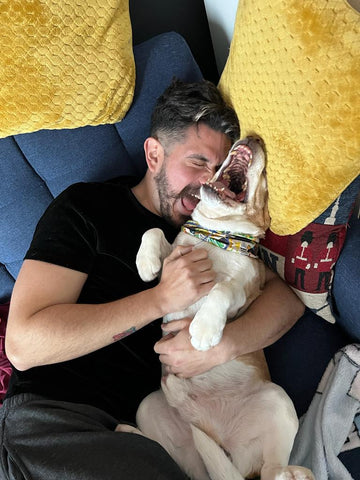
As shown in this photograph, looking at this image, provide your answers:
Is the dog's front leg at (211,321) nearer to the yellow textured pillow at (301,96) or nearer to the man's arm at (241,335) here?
the man's arm at (241,335)

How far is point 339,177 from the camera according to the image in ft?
4.24

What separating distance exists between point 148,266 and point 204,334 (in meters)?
0.32

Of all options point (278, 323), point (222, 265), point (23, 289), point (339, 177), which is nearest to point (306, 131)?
point (339, 177)

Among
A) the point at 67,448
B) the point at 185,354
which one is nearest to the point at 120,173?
the point at 185,354

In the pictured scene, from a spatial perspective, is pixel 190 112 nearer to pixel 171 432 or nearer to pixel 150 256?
pixel 150 256

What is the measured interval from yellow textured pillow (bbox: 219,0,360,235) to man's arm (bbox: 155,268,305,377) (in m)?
0.29

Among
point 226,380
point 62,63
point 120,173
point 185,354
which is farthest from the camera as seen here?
point 120,173

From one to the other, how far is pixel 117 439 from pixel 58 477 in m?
0.19

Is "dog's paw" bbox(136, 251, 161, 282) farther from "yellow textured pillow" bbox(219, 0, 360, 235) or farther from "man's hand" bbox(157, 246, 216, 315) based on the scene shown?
"yellow textured pillow" bbox(219, 0, 360, 235)

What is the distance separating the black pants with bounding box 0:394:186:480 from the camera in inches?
46.2

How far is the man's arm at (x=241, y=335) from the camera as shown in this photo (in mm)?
1449

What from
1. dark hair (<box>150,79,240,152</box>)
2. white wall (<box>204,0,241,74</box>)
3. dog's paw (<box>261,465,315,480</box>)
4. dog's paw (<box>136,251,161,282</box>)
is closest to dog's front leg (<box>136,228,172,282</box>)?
dog's paw (<box>136,251,161,282</box>)

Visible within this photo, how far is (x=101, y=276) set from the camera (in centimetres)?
159

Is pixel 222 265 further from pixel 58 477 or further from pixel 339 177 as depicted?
pixel 58 477
